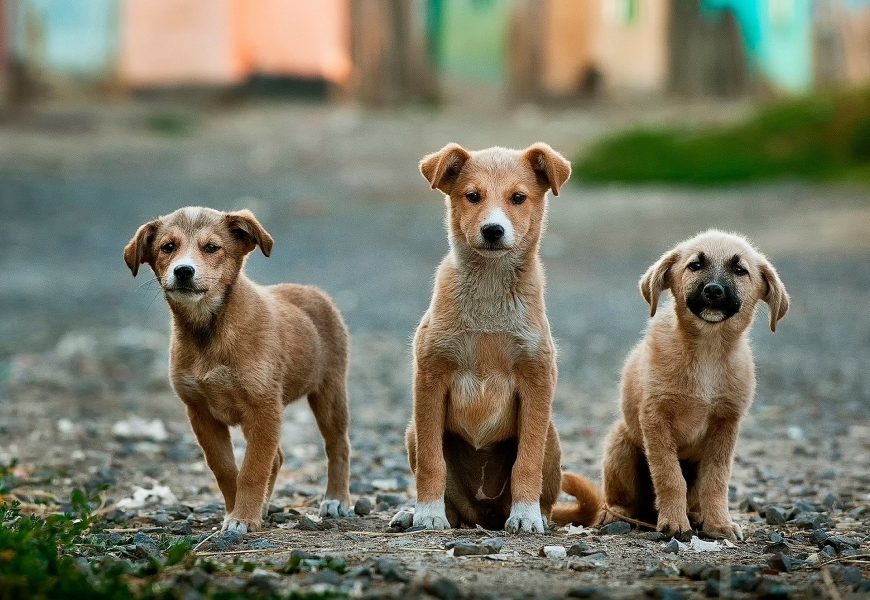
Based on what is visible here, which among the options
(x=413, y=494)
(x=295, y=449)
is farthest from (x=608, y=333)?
(x=413, y=494)

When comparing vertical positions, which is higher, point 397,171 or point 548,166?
point 548,166

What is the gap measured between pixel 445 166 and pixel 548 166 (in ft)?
A: 1.50

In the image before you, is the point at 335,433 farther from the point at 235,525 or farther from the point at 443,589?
the point at 443,589

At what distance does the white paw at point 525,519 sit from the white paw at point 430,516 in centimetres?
28

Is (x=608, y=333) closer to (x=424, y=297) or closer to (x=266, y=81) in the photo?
(x=424, y=297)

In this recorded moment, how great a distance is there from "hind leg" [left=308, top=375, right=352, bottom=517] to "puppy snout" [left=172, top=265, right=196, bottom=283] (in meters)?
1.10

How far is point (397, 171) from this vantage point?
21.6m

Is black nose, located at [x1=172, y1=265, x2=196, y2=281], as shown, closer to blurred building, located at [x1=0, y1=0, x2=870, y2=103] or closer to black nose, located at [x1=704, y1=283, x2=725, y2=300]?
black nose, located at [x1=704, y1=283, x2=725, y2=300]

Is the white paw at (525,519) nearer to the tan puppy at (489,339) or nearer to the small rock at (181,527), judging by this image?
the tan puppy at (489,339)

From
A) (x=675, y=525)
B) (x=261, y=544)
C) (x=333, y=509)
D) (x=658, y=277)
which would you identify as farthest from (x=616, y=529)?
(x=261, y=544)

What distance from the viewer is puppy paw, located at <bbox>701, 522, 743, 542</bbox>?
18.9ft

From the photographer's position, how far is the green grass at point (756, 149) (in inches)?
777

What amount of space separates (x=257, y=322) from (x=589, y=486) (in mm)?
1809

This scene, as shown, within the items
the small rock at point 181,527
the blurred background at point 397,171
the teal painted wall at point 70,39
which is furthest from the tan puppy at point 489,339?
the teal painted wall at point 70,39
